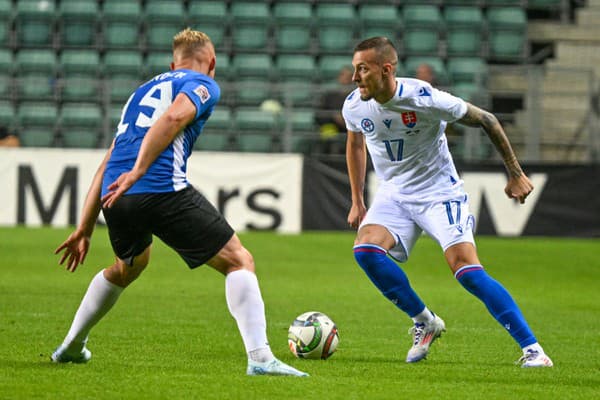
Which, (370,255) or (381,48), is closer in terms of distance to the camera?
(381,48)

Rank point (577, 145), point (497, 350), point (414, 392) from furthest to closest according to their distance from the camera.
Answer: point (577, 145) → point (497, 350) → point (414, 392)

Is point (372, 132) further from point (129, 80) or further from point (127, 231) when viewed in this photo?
point (129, 80)

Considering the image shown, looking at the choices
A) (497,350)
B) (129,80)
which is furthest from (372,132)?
(129,80)

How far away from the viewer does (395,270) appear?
7.05m

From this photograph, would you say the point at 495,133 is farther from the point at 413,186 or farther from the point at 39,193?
the point at 39,193

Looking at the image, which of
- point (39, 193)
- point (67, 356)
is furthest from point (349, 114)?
point (39, 193)

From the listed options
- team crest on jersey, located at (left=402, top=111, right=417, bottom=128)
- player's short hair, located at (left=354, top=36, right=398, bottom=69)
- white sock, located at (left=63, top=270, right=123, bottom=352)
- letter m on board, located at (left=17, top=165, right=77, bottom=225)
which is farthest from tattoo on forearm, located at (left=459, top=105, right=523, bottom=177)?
letter m on board, located at (left=17, top=165, right=77, bottom=225)

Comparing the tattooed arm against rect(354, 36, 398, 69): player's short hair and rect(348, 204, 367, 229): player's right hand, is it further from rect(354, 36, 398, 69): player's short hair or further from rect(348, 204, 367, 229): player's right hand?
rect(348, 204, 367, 229): player's right hand

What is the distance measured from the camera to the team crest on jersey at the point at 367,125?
6.99m

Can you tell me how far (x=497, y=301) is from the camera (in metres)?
6.80

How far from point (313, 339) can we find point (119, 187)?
1820 mm

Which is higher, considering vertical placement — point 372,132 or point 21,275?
point 372,132

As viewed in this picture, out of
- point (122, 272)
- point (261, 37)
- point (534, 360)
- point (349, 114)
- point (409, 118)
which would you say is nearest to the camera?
point (122, 272)

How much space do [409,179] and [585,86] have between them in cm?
1260
